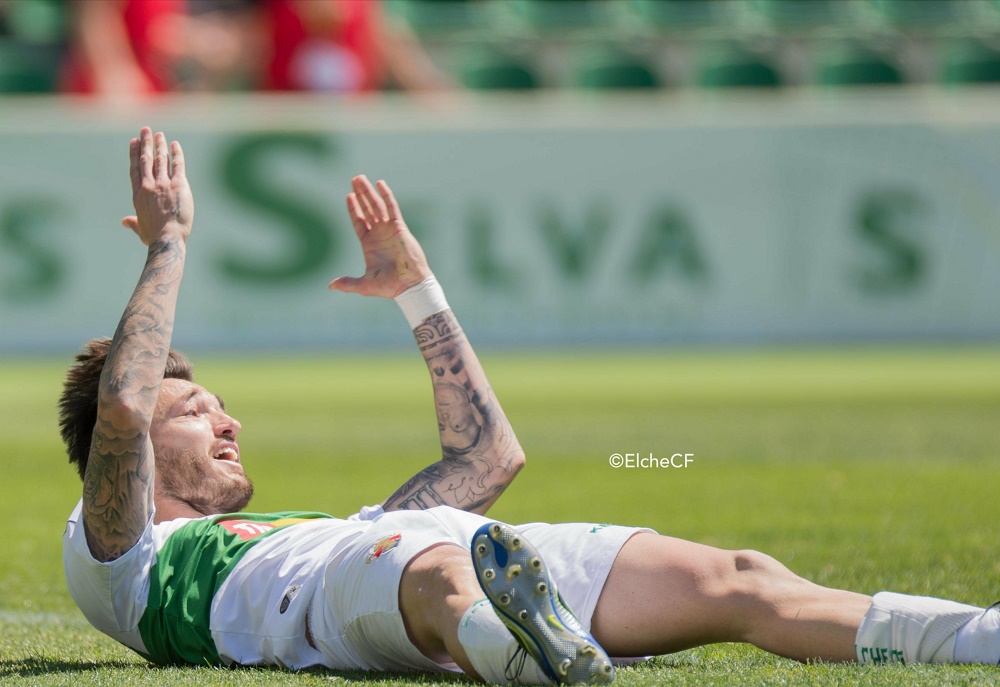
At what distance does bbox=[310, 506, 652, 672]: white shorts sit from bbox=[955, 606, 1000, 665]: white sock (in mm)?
752

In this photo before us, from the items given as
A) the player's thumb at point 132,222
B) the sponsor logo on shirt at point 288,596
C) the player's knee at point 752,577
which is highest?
the player's thumb at point 132,222

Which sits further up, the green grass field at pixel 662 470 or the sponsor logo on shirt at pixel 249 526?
the sponsor logo on shirt at pixel 249 526

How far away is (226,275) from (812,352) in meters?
5.52

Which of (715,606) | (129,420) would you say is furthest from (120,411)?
(715,606)

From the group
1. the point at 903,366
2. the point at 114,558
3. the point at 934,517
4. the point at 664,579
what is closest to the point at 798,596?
the point at 664,579

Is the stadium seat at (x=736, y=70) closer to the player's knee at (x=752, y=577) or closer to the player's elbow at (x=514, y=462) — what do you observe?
the player's elbow at (x=514, y=462)

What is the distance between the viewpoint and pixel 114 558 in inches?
135

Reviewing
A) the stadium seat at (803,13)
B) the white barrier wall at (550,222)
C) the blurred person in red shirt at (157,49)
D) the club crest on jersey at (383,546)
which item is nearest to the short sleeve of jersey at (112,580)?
the club crest on jersey at (383,546)

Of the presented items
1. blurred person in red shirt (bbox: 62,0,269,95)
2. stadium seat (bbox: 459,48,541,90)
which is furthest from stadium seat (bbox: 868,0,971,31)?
blurred person in red shirt (bbox: 62,0,269,95)

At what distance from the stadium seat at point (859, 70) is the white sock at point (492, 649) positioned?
15194mm

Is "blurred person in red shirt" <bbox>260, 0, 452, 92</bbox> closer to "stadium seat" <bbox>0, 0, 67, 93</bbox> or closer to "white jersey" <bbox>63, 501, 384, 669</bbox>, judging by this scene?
"stadium seat" <bbox>0, 0, 67, 93</bbox>

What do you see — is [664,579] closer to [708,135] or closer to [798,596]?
[798,596]

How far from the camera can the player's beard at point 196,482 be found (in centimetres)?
379

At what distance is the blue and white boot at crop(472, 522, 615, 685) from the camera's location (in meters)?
2.89
